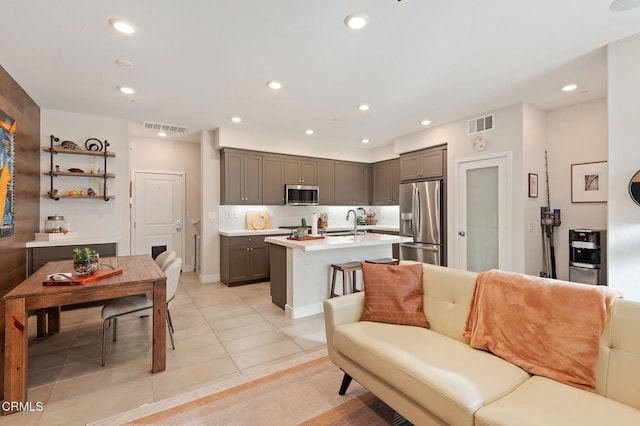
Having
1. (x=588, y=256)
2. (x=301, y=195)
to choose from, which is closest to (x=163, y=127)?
(x=301, y=195)

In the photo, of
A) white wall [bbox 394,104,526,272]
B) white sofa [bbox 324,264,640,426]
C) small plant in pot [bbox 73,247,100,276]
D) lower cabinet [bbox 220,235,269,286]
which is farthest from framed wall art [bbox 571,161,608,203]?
small plant in pot [bbox 73,247,100,276]

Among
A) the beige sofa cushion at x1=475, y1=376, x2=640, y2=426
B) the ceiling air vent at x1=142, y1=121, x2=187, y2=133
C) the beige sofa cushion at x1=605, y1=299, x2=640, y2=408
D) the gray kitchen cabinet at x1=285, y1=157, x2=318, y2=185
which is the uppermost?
the ceiling air vent at x1=142, y1=121, x2=187, y2=133

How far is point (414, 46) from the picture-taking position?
2.69 meters

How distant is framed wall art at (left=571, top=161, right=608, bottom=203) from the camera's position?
397 cm

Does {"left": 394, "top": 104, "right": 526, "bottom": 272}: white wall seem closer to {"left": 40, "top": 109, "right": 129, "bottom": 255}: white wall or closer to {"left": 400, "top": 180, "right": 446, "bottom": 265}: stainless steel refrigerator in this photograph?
{"left": 400, "top": 180, "right": 446, "bottom": 265}: stainless steel refrigerator

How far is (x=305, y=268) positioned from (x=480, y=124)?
344 centimetres

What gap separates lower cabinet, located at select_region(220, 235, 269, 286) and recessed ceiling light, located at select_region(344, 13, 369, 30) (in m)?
3.86

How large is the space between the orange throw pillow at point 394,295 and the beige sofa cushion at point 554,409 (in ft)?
2.69

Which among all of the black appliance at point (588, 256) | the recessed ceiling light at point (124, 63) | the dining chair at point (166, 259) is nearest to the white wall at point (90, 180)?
the dining chair at point (166, 259)

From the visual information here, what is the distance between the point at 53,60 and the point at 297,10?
2.51 m

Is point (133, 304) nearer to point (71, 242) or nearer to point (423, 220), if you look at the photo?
point (71, 242)

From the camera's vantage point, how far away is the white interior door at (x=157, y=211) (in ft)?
19.5

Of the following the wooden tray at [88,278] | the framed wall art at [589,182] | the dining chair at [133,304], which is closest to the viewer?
the wooden tray at [88,278]

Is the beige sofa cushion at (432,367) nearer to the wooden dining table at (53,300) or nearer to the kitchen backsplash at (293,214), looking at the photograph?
the wooden dining table at (53,300)
